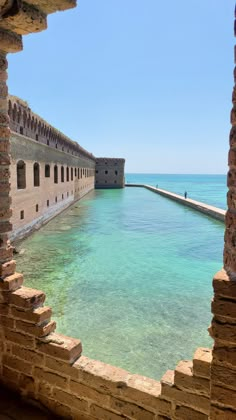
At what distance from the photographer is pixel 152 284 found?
820 cm

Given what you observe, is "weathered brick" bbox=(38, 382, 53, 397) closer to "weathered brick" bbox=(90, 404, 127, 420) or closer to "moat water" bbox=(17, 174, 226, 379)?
"weathered brick" bbox=(90, 404, 127, 420)

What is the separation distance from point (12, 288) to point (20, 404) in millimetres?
1146

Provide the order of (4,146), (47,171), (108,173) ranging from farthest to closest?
(108,173)
(47,171)
(4,146)

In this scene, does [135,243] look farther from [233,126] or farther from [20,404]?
[233,126]

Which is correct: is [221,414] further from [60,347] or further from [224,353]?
[60,347]

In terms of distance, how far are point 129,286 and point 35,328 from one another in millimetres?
5386

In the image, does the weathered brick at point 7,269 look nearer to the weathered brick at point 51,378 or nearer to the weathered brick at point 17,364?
the weathered brick at point 17,364

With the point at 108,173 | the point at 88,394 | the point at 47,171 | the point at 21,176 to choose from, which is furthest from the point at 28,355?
the point at 108,173

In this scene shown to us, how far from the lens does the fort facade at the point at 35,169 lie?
38.1 feet

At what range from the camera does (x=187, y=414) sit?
7.60ft

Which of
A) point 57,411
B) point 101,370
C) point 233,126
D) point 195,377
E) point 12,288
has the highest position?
point 233,126

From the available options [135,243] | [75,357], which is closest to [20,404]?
[75,357]

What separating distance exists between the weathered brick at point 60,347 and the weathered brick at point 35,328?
61mm

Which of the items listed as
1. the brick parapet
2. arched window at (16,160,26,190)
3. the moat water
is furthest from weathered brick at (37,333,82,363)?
arched window at (16,160,26,190)
